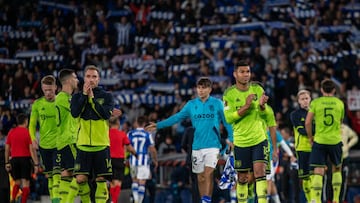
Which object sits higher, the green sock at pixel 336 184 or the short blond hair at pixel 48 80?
the short blond hair at pixel 48 80

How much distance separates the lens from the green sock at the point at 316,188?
1660 centimetres

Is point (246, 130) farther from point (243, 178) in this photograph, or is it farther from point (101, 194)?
point (101, 194)

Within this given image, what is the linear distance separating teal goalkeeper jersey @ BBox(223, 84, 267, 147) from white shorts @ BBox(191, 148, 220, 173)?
7.22 ft

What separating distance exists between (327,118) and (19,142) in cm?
663

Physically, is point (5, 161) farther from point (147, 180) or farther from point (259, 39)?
point (259, 39)

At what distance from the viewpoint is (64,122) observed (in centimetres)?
1521

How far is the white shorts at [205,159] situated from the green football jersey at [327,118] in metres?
1.98

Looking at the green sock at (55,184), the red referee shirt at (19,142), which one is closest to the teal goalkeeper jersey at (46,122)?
the green sock at (55,184)

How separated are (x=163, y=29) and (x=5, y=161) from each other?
10.3 m

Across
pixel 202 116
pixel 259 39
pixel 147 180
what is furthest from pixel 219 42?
pixel 202 116

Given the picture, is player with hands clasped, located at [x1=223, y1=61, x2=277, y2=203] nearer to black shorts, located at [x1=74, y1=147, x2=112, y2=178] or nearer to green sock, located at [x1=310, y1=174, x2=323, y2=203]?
black shorts, located at [x1=74, y1=147, x2=112, y2=178]

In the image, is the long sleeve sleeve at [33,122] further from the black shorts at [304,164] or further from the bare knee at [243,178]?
the black shorts at [304,164]

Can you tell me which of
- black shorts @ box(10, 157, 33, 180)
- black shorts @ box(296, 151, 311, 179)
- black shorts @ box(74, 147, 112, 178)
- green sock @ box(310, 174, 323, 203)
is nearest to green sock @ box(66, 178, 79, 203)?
black shorts @ box(74, 147, 112, 178)

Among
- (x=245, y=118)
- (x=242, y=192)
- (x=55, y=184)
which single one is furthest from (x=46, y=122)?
(x=242, y=192)
